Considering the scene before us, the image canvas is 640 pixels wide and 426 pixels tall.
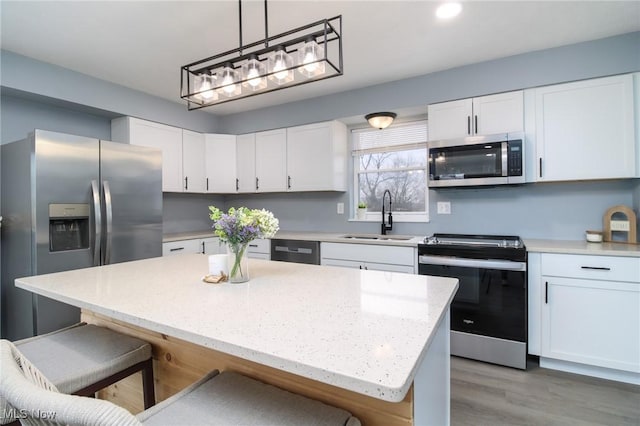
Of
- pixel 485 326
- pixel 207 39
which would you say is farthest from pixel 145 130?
pixel 485 326

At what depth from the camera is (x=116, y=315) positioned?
1.04 metres

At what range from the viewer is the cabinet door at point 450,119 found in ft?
9.12

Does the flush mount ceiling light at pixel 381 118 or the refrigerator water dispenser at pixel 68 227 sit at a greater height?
the flush mount ceiling light at pixel 381 118

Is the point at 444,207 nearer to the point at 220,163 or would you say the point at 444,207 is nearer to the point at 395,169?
the point at 395,169

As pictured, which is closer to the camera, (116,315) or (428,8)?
(116,315)

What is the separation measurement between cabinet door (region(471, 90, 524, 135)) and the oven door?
1.15 metres

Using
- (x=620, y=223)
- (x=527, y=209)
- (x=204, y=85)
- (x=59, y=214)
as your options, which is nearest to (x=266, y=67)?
(x=204, y=85)

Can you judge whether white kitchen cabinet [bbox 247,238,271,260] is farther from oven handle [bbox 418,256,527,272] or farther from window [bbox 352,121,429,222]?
oven handle [bbox 418,256,527,272]

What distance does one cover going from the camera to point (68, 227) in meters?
2.38

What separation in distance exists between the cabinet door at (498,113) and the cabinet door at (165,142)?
316 centimetres

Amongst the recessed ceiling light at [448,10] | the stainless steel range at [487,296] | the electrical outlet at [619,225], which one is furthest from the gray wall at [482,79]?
the stainless steel range at [487,296]

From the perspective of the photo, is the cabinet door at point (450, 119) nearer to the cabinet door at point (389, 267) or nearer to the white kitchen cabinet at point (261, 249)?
the cabinet door at point (389, 267)

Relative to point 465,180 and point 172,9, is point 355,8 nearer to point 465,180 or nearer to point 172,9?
point 172,9

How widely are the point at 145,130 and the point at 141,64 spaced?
80 cm
